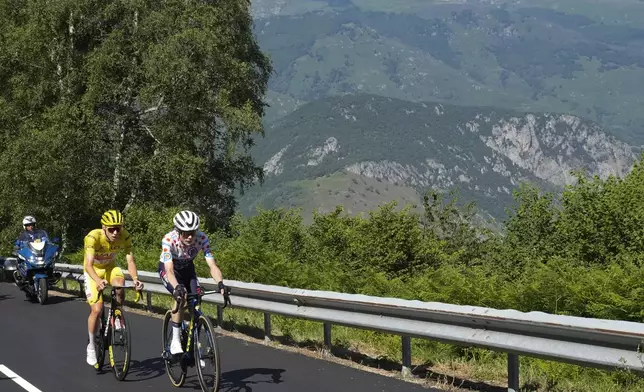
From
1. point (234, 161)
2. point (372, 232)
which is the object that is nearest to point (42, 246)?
point (234, 161)

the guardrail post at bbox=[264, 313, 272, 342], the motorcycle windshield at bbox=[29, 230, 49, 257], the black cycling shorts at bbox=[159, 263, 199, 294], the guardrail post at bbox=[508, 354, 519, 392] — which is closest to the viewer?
the guardrail post at bbox=[508, 354, 519, 392]

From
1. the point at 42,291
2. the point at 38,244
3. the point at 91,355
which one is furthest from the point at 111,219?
the point at 38,244

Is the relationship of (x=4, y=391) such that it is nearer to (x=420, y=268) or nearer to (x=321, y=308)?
(x=321, y=308)

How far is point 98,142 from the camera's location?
3089 cm

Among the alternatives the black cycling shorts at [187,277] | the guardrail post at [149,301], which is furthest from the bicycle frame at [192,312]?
the guardrail post at [149,301]

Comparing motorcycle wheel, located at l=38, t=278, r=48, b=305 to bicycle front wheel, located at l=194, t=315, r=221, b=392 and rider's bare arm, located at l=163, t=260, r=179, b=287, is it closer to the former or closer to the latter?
rider's bare arm, located at l=163, t=260, r=179, b=287

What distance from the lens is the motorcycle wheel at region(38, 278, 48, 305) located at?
54.3 feet

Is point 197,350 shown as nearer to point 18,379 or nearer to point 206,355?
point 206,355

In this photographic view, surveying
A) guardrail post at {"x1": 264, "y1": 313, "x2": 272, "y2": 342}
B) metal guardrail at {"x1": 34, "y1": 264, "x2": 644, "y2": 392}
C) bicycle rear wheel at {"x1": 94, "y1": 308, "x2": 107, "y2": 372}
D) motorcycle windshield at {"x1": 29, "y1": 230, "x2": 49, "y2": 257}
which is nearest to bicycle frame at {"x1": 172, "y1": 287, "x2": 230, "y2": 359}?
bicycle rear wheel at {"x1": 94, "y1": 308, "x2": 107, "y2": 372}

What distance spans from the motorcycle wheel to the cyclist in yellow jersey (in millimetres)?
8527

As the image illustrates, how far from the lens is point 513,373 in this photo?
6871 millimetres

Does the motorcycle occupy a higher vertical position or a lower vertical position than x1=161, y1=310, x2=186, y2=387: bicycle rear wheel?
lower

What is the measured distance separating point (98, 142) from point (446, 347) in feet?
80.3

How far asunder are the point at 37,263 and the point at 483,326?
12.3 metres
